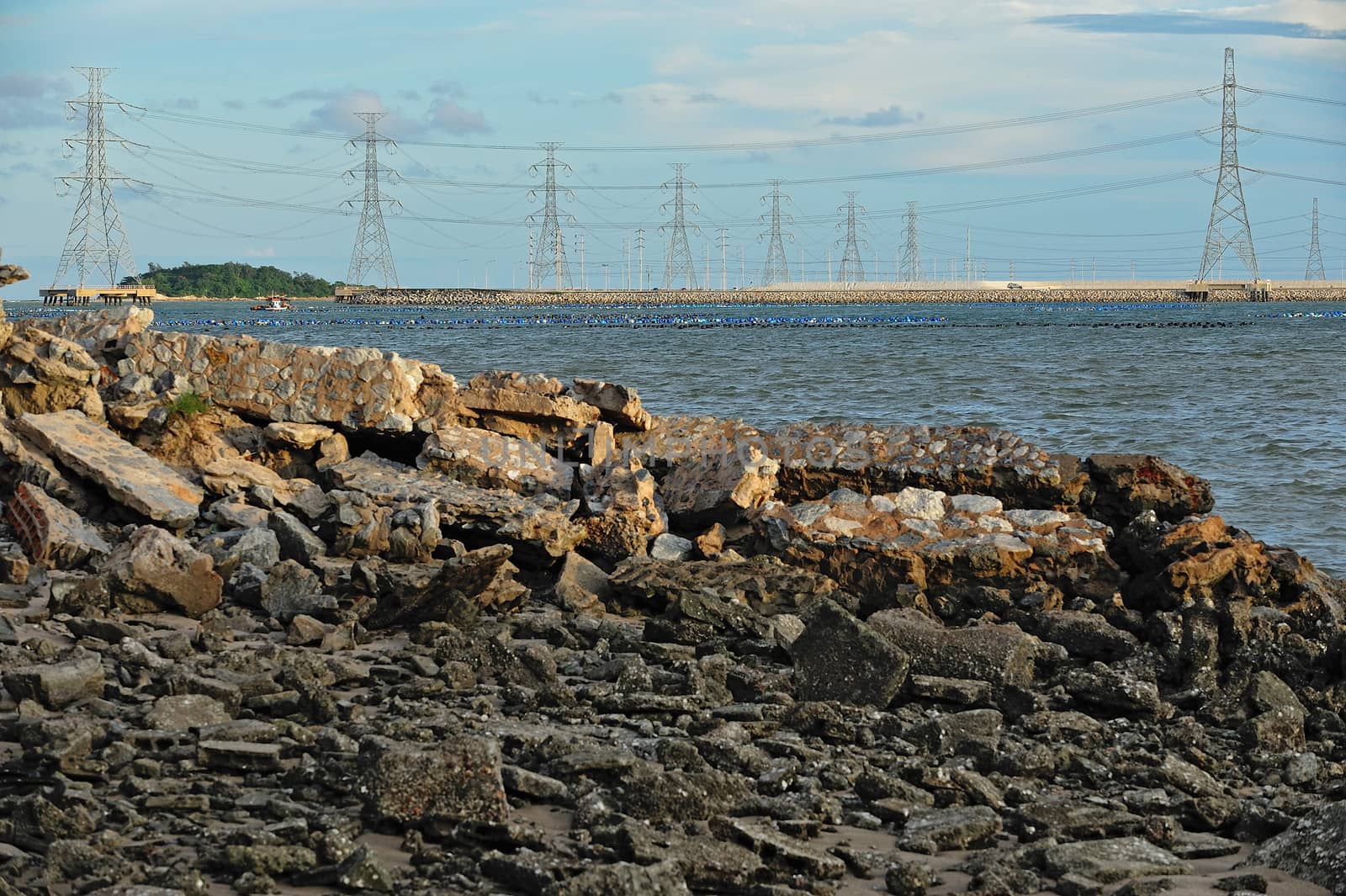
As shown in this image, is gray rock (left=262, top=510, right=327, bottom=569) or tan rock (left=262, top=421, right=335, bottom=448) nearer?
gray rock (left=262, top=510, right=327, bottom=569)

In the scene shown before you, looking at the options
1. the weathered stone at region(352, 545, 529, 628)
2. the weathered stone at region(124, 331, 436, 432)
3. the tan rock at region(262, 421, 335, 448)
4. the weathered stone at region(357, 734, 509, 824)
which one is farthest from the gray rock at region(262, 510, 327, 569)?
the weathered stone at region(357, 734, 509, 824)

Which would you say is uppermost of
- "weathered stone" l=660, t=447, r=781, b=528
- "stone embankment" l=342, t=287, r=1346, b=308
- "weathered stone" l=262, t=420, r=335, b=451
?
"stone embankment" l=342, t=287, r=1346, b=308

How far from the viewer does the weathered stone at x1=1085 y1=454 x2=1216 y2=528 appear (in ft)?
32.7

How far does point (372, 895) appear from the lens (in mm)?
4141

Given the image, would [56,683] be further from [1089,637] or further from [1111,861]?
[1089,637]

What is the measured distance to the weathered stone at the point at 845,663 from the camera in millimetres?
6461

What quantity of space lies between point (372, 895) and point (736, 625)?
387 cm

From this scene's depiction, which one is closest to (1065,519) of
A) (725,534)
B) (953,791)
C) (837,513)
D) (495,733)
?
(837,513)

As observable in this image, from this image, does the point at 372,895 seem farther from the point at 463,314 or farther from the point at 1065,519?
the point at 463,314

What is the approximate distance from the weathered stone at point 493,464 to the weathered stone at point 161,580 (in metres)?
2.97

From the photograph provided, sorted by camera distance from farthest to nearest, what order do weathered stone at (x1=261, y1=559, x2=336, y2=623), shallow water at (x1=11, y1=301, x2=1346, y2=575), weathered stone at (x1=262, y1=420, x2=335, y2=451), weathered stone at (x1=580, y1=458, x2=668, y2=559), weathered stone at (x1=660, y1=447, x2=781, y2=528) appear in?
shallow water at (x1=11, y1=301, x2=1346, y2=575) → weathered stone at (x1=262, y1=420, x2=335, y2=451) → weathered stone at (x1=660, y1=447, x2=781, y2=528) → weathered stone at (x1=580, y1=458, x2=668, y2=559) → weathered stone at (x1=261, y1=559, x2=336, y2=623)

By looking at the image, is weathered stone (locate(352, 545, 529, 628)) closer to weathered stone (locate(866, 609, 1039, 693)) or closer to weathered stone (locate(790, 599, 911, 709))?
weathered stone (locate(790, 599, 911, 709))

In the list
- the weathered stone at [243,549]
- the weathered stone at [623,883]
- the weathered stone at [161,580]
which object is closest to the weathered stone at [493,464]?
the weathered stone at [243,549]

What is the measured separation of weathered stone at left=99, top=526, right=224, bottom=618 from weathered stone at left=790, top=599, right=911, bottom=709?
355 centimetres
